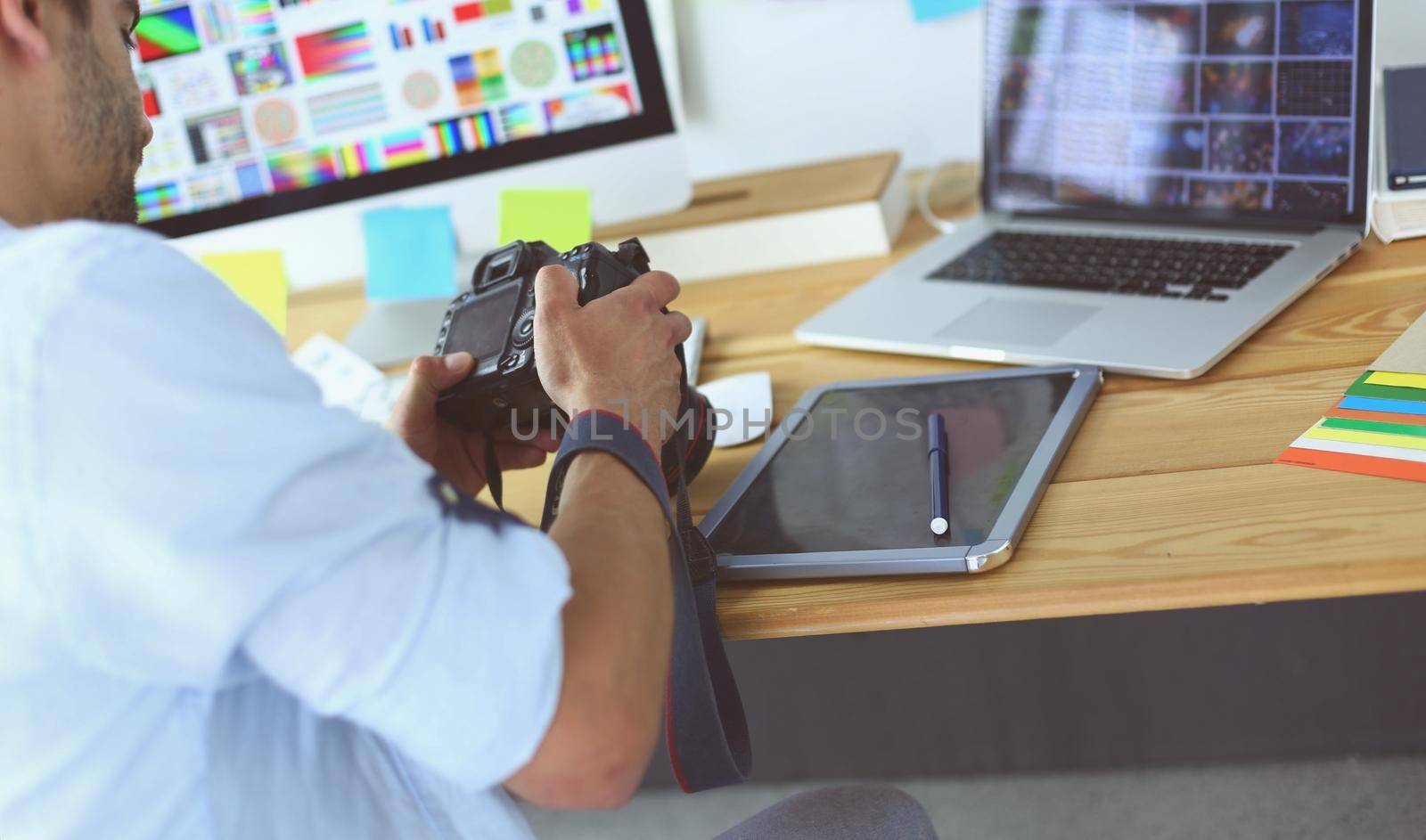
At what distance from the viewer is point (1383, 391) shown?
69 centimetres

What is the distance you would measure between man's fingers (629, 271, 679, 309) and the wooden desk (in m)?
0.13

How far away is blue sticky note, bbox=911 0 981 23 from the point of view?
1.26 m

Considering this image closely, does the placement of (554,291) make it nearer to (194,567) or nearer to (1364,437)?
(194,567)

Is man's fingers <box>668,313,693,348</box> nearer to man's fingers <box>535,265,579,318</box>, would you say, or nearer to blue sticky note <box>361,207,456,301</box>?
man's fingers <box>535,265,579,318</box>

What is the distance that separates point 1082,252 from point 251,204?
0.75 meters

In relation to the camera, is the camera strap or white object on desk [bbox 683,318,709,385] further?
white object on desk [bbox 683,318,709,385]

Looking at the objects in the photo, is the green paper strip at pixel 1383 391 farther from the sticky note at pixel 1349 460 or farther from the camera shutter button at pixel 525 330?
the camera shutter button at pixel 525 330

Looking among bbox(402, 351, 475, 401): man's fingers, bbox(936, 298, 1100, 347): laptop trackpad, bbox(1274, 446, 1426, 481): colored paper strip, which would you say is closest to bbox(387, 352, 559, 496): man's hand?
bbox(402, 351, 475, 401): man's fingers

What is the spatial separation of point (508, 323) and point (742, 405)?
190mm

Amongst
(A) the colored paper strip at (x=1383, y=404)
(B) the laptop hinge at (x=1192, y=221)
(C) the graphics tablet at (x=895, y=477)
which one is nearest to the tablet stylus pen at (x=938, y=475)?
(C) the graphics tablet at (x=895, y=477)

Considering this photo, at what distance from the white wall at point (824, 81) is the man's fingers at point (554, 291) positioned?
2.38 feet

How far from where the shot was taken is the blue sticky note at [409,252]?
1.18 metres

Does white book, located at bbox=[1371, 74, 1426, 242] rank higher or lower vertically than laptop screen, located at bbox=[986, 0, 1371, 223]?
lower

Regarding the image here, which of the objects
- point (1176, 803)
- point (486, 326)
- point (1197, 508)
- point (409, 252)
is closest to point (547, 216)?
point (409, 252)
